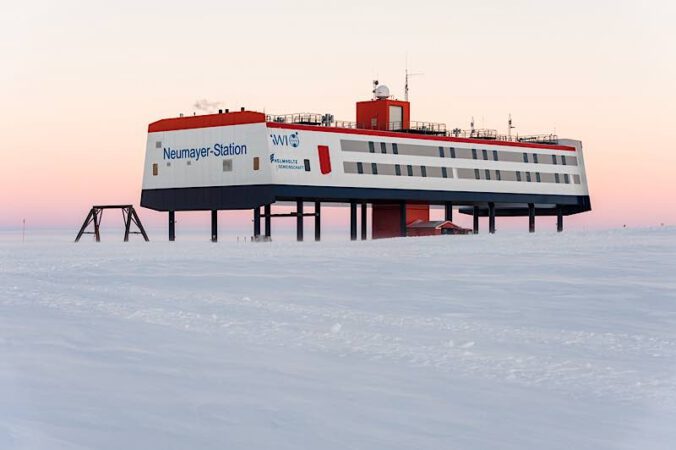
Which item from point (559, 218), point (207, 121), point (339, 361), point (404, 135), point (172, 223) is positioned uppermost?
point (207, 121)

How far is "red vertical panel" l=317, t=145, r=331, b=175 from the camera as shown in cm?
8075

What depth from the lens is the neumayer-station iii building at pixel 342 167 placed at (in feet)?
258

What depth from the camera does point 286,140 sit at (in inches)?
3100

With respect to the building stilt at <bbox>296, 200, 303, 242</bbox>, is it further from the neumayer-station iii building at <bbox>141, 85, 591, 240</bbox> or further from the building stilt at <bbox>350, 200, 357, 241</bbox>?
the building stilt at <bbox>350, 200, 357, 241</bbox>

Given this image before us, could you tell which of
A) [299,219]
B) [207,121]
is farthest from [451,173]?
[207,121]

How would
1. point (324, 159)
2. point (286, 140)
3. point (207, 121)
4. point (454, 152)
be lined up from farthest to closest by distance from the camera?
point (454, 152) < point (324, 159) < point (207, 121) < point (286, 140)

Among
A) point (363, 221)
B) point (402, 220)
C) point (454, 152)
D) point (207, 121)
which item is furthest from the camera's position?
point (363, 221)

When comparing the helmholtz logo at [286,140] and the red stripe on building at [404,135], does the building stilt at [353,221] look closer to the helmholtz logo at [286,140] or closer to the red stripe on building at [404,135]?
the red stripe on building at [404,135]

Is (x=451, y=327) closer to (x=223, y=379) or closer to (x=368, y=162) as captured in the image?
(x=223, y=379)

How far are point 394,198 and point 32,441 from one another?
242ft

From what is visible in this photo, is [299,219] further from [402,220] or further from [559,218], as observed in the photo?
[559,218]

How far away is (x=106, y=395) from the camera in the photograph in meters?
15.5

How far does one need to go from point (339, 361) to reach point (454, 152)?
74.8 metres

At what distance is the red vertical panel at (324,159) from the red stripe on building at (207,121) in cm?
598
